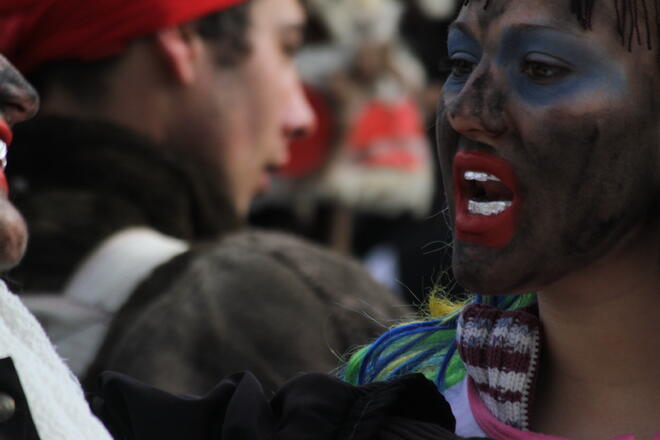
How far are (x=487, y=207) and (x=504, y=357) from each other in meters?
0.24

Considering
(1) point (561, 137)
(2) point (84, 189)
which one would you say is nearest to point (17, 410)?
(1) point (561, 137)

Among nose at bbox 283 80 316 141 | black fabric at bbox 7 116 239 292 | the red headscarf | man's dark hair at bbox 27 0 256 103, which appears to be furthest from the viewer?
nose at bbox 283 80 316 141

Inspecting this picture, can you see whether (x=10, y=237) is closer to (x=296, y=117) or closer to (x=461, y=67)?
(x=461, y=67)

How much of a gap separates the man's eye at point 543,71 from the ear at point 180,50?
5.30 feet

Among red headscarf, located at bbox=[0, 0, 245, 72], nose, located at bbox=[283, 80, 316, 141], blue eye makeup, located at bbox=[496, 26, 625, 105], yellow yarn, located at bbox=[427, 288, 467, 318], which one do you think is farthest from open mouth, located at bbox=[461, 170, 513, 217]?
nose, located at bbox=[283, 80, 316, 141]

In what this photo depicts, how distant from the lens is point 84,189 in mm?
3201

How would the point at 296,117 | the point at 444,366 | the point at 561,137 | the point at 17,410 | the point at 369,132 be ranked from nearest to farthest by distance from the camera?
the point at 17,410
the point at 561,137
the point at 444,366
the point at 296,117
the point at 369,132

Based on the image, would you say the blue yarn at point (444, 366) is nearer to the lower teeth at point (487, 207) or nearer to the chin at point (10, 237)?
the lower teeth at point (487, 207)

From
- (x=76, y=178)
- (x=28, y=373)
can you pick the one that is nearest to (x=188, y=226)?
(x=76, y=178)

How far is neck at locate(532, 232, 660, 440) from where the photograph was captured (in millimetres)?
1979

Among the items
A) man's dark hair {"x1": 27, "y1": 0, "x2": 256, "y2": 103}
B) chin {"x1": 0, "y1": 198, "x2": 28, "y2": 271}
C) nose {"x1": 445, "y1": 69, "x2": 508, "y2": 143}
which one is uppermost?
chin {"x1": 0, "y1": 198, "x2": 28, "y2": 271}

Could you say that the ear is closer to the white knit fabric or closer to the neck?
the neck

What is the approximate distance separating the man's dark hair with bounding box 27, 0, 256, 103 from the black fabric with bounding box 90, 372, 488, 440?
1.51m

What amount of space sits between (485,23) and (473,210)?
265mm
